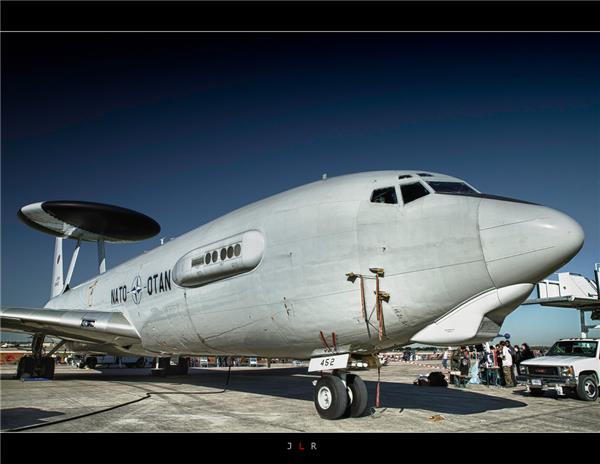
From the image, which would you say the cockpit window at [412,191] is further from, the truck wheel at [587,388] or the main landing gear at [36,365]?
the main landing gear at [36,365]

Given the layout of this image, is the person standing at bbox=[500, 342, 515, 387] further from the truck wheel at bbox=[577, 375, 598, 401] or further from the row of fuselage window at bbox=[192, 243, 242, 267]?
the row of fuselage window at bbox=[192, 243, 242, 267]

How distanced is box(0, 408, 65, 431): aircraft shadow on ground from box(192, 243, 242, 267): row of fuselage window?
4584 mm

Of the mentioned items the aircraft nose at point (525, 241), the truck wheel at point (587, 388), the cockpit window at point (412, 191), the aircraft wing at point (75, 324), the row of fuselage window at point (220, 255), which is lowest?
the truck wheel at point (587, 388)

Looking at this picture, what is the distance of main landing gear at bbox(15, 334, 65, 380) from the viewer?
75.5ft

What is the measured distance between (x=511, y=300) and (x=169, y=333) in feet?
32.5

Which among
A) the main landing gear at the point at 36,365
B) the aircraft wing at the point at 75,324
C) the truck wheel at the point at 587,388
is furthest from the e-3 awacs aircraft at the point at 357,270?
the main landing gear at the point at 36,365

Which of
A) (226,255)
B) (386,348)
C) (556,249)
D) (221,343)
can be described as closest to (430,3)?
(556,249)

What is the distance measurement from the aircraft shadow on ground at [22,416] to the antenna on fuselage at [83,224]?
19.9 meters

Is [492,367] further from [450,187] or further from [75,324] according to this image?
[75,324]

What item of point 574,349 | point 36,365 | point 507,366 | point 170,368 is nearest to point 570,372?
point 574,349

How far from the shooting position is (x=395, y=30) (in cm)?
612

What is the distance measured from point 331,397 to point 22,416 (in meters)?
6.71

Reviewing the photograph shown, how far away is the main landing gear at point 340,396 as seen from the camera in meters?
9.40
